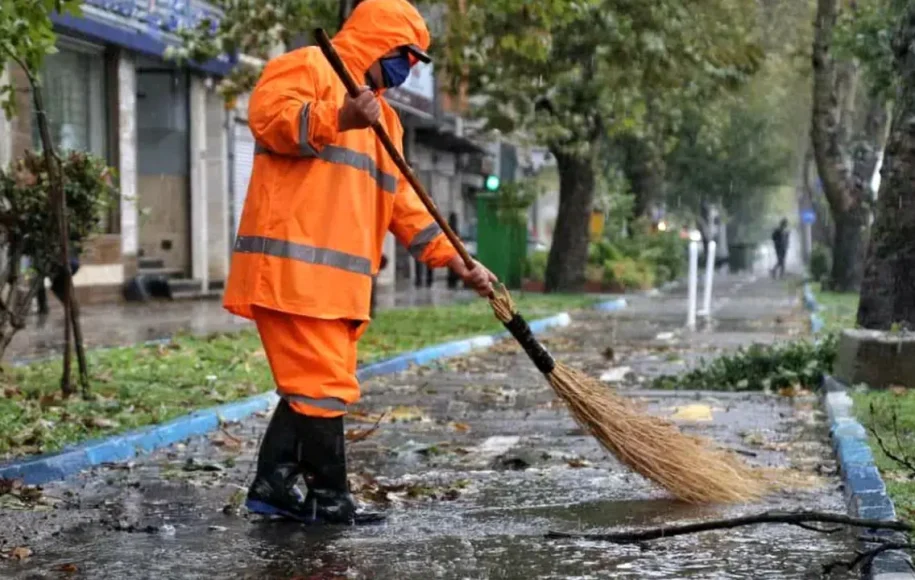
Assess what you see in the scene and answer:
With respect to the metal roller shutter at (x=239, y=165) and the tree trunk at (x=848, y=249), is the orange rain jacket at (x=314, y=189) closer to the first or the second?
the metal roller shutter at (x=239, y=165)

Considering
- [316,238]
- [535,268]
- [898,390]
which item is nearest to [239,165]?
[535,268]

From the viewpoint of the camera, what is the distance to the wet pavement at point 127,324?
13797mm

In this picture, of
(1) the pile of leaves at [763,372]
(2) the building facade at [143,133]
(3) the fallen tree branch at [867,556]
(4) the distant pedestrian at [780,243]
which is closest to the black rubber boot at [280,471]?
(3) the fallen tree branch at [867,556]

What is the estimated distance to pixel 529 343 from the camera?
624cm

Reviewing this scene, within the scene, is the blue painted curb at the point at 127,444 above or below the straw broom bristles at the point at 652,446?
below

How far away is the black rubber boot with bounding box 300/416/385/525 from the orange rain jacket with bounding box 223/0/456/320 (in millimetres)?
474

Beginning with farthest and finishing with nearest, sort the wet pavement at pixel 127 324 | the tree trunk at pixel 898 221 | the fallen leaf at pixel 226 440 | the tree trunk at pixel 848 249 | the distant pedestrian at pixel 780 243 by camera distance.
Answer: the distant pedestrian at pixel 780 243 → the tree trunk at pixel 848 249 → the wet pavement at pixel 127 324 → the tree trunk at pixel 898 221 → the fallen leaf at pixel 226 440

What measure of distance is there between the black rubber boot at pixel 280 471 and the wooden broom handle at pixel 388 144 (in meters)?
0.95

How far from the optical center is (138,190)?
25.3 metres

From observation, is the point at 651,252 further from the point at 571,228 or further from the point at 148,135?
the point at 148,135

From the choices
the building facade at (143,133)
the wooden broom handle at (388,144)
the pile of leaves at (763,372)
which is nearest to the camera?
the wooden broom handle at (388,144)

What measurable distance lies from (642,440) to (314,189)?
5.79 ft

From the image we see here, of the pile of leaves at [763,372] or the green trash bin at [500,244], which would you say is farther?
the green trash bin at [500,244]

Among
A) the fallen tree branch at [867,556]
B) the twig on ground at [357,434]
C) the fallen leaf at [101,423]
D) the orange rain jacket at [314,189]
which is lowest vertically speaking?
the twig on ground at [357,434]
